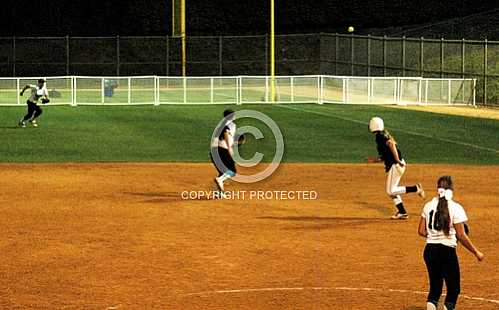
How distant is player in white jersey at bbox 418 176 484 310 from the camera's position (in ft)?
40.5

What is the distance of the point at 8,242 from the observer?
18781 millimetres

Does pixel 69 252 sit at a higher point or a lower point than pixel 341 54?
lower

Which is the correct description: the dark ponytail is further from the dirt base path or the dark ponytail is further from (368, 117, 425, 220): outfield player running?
(368, 117, 425, 220): outfield player running

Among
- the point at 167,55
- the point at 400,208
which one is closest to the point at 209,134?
the point at 400,208

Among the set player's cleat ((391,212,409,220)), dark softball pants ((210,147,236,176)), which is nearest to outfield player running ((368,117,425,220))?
player's cleat ((391,212,409,220))

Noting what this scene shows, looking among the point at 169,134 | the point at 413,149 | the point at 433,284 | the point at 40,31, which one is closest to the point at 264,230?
the point at 433,284

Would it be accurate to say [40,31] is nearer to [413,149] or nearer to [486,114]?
[486,114]

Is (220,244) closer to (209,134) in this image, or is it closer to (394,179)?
(394,179)

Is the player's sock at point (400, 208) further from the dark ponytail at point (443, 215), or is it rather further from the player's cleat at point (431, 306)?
the dark ponytail at point (443, 215)

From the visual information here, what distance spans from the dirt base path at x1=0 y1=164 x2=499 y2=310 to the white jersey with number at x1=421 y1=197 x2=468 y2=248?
1578 millimetres

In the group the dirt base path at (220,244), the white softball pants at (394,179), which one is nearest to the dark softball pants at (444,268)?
the dirt base path at (220,244)

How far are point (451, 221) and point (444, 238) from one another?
0.23 m

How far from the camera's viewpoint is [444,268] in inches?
496

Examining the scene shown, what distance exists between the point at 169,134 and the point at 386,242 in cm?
2281
